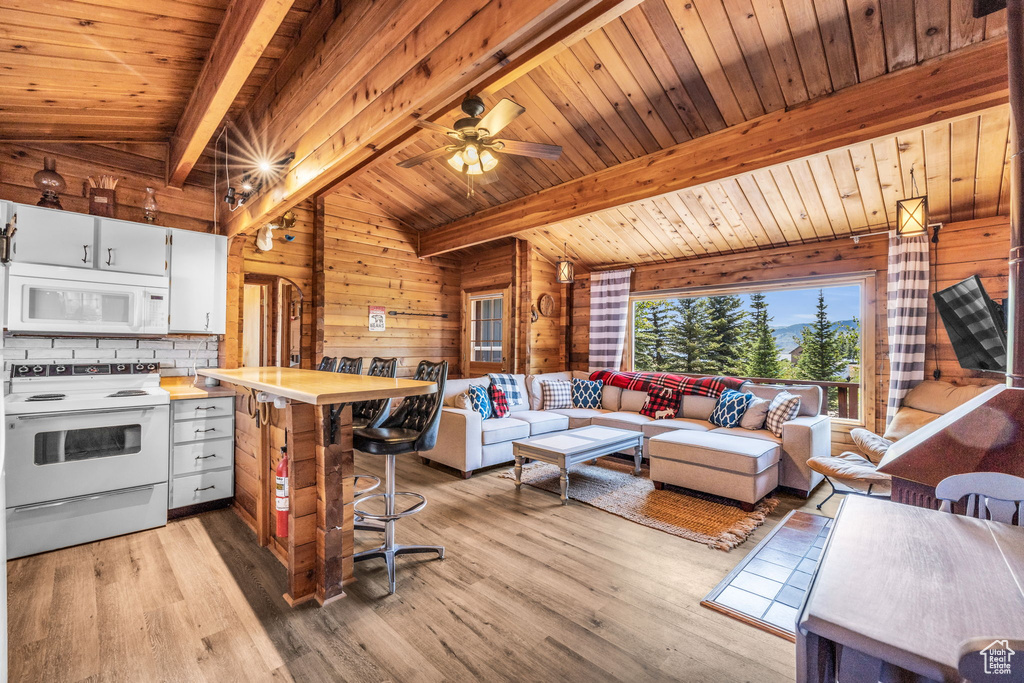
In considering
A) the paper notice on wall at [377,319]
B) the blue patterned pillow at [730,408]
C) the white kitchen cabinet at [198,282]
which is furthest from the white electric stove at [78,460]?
the blue patterned pillow at [730,408]

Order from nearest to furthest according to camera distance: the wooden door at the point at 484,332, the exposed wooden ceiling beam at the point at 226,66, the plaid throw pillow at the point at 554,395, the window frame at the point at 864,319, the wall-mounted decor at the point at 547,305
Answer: the exposed wooden ceiling beam at the point at 226,66 → the window frame at the point at 864,319 → the plaid throw pillow at the point at 554,395 → the wall-mounted decor at the point at 547,305 → the wooden door at the point at 484,332

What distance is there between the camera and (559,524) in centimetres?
305

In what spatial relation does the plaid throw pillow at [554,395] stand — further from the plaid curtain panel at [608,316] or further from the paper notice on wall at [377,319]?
the paper notice on wall at [377,319]

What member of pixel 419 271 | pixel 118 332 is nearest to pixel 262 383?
pixel 118 332

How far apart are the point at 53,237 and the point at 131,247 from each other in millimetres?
397

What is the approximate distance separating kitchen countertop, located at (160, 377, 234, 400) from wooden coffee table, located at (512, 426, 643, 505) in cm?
226

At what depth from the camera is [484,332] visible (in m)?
7.15

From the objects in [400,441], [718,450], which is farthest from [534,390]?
[400,441]

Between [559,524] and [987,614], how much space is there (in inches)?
100

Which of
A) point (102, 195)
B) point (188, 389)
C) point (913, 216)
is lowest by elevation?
point (188, 389)

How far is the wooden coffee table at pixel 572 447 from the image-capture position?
3545 millimetres

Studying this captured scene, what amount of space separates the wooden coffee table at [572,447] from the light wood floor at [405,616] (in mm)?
719

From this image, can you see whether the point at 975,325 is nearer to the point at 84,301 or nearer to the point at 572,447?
A: the point at 572,447

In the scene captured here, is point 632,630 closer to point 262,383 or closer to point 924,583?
point 924,583
